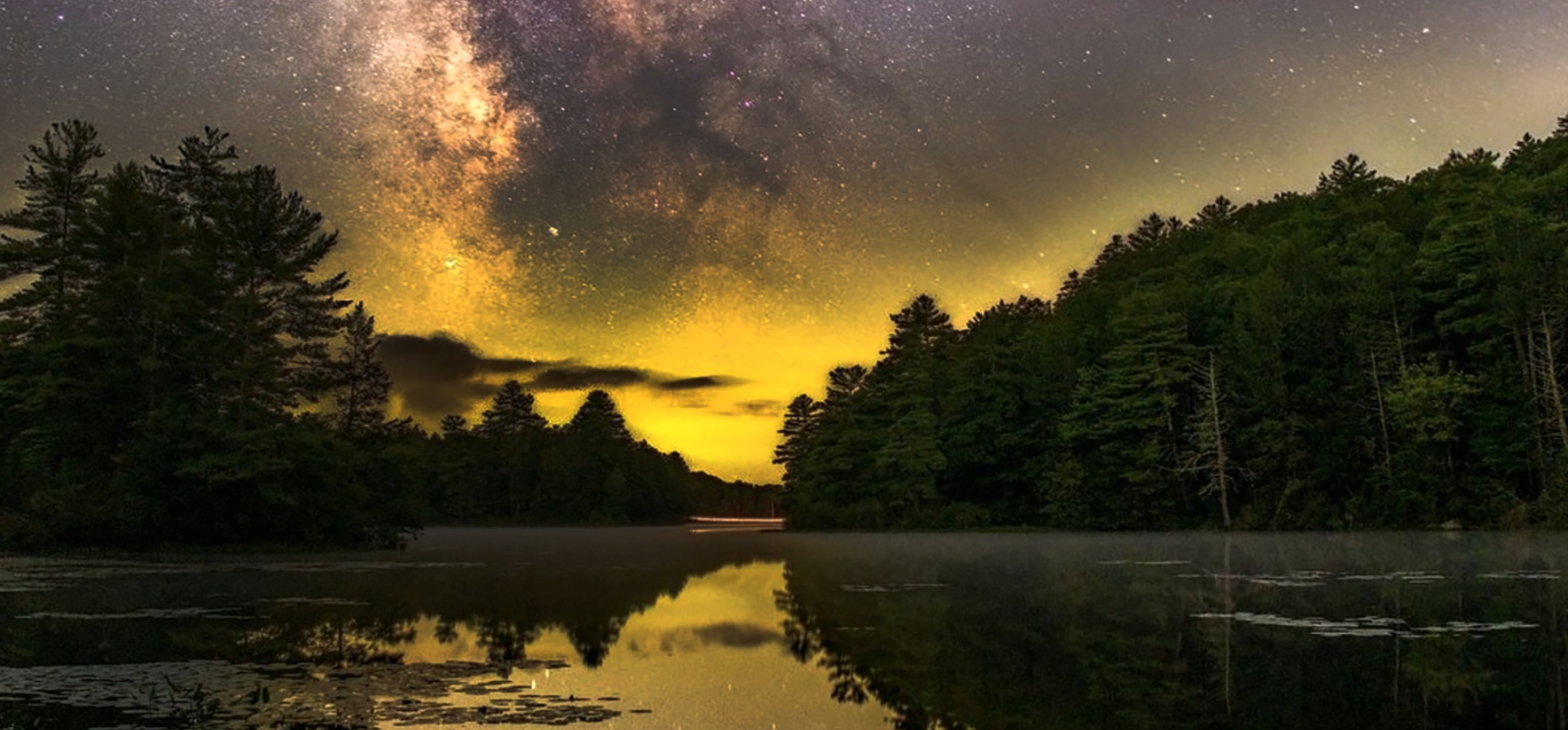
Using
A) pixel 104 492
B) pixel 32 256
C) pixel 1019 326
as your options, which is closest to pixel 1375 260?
pixel 1019 326

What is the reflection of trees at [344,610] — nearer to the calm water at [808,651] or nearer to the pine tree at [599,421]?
the calm water at [808,651]

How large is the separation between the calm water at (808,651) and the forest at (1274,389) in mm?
32651

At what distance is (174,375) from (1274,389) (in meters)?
64.0

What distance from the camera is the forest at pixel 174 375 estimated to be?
45.0 metres

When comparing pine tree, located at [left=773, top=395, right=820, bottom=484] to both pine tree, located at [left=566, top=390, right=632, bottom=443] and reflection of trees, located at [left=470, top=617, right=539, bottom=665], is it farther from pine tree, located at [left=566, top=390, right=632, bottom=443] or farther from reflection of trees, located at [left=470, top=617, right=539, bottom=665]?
reflection of trees, located at [left=470, top=617, right=539, bottom=665]

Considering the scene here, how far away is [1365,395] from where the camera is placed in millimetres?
64750

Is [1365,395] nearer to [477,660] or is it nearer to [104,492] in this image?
[477,660]

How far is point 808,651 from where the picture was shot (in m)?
14.9

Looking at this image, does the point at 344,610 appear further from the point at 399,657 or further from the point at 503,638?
the point at 399,657

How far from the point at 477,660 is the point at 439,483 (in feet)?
445

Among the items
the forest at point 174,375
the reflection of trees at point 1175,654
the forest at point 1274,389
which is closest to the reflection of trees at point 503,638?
the reflection of trees at point 1175,654

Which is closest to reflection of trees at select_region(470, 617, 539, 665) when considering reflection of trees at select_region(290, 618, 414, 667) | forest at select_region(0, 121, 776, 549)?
reflection of trees at select_region(290, 618, 414, 667)

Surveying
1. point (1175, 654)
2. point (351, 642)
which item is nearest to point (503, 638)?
point (351, 642)

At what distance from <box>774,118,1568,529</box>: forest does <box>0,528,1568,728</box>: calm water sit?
3265 cm
